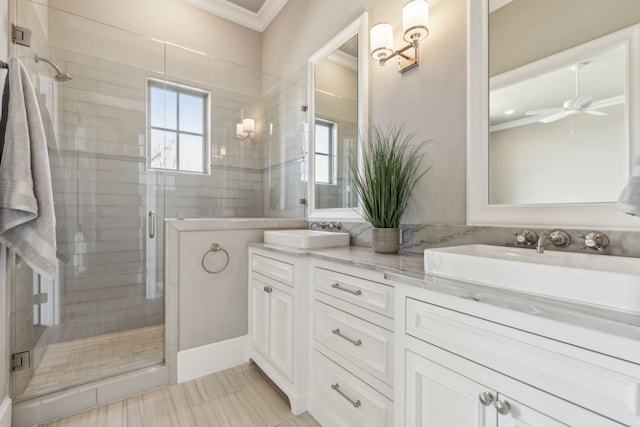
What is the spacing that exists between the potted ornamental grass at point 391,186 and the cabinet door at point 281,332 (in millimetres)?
589

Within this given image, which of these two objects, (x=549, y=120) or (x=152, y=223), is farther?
(x=152, y=223)

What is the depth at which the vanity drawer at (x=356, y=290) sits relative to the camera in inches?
42.6

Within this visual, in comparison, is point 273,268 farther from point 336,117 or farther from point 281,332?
point 336,117

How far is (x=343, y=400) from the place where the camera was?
127 cm

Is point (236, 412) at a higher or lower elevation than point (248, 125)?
lower

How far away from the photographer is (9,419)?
4.57ft

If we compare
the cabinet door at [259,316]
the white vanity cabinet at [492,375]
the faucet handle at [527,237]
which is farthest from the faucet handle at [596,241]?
the cabinet door at [259,316]

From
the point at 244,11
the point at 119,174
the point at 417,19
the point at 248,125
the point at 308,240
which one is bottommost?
the point at 308,240

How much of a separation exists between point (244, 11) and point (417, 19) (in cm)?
240

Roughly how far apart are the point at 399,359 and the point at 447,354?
0.20m


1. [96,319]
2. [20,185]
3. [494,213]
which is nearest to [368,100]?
[494,213]

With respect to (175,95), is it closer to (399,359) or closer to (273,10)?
(273,10)

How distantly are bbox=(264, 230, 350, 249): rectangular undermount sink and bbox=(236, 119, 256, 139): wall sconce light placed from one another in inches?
46.9

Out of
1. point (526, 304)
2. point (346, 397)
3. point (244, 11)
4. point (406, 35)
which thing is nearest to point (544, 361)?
point (526, 304)
